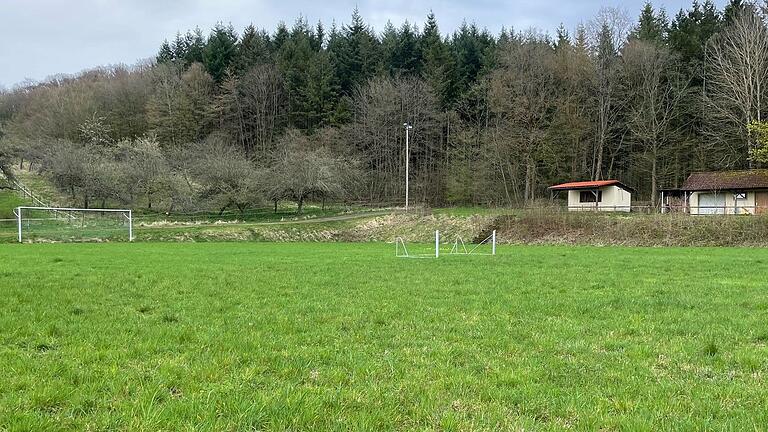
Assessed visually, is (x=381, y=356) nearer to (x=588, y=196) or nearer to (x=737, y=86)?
(x=588, y=196)

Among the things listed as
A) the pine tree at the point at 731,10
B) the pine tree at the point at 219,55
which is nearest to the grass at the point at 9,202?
the pine tree at the point at 219,55

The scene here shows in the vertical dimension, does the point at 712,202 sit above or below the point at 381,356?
above

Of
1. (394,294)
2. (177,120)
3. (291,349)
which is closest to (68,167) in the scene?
(177,120)

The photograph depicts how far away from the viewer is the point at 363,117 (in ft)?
226

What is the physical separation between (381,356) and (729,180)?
157 ft

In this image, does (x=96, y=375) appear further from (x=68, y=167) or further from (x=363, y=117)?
(x=363, y=117)

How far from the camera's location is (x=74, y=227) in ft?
137

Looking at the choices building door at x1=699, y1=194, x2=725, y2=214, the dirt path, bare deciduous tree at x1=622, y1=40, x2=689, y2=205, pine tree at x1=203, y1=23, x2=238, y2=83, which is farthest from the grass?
building door at x1=699, y1=194, x2=725, y2=214

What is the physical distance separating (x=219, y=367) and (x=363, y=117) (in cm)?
6466

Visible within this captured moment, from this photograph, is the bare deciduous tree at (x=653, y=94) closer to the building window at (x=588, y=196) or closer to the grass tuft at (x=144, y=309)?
the building window at (x=588, y=196)

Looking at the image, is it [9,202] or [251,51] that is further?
[251,51]

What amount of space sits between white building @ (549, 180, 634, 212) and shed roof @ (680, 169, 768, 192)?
523 centimetres

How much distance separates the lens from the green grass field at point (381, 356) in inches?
175

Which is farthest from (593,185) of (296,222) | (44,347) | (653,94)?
(44,347)
